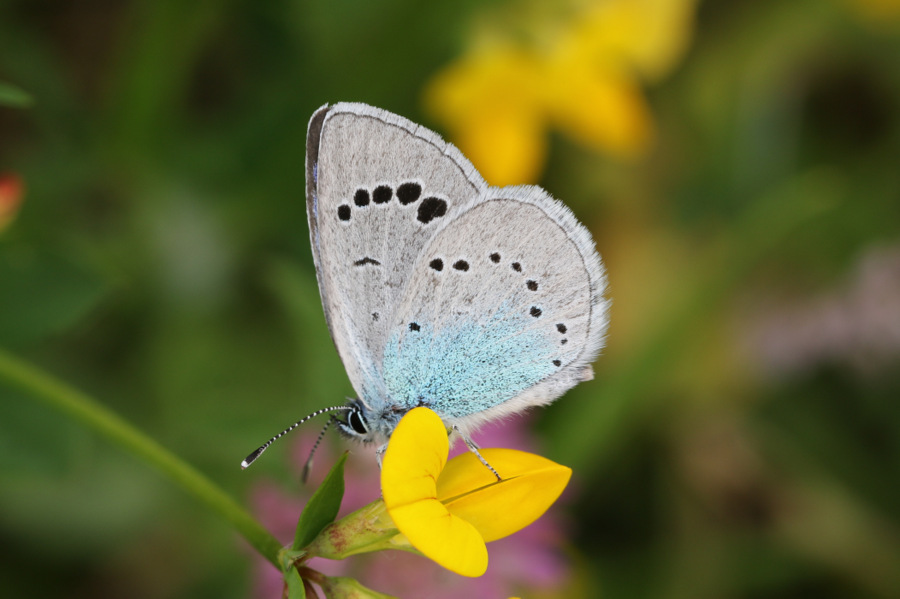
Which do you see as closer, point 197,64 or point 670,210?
point 197,64

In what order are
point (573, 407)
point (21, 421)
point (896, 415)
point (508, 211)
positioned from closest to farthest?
point (508, 211)
point (21, 421)
point (573, 407)
point (896, 415)

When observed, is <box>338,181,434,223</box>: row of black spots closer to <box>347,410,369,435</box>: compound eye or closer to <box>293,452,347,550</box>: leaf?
<box>347,410,369,435</box>: compound eye

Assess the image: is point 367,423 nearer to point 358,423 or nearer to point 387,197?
point 358,423

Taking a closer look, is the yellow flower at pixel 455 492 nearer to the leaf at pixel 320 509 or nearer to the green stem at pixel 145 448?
the leaf at pixel 320 509

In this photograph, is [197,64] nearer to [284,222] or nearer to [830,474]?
[284,222]

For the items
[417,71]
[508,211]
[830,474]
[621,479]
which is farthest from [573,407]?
[508,211]

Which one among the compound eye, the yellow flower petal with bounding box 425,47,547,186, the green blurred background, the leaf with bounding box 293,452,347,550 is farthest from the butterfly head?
the yellow flower petal with bounding box 425,47,547,186
